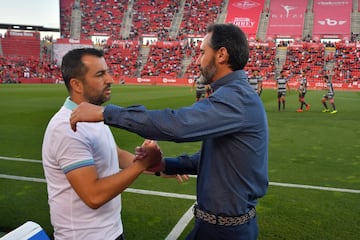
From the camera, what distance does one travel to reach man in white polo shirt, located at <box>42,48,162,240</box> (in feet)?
7.61

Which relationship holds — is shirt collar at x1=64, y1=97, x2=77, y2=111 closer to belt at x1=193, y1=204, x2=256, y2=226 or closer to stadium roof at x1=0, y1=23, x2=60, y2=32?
belt at x1=193, y1=204, x2=256, y2=226

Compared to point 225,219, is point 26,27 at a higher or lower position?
higher

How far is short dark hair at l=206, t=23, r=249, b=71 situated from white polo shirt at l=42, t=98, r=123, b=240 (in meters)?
1.00

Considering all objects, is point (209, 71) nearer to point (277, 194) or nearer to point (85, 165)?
point (85, 165)

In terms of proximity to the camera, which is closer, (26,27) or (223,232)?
(223,232)

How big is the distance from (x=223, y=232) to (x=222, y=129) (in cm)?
75

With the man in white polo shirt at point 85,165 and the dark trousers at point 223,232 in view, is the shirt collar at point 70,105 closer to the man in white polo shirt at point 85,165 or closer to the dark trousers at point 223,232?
the man in white polo shirt at point 85,165

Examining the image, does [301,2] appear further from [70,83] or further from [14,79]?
[70,83]

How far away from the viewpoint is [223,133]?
82.5 inches

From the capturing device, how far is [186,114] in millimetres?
2012

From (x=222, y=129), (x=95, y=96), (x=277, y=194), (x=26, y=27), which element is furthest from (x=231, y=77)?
(x=26, y=27)

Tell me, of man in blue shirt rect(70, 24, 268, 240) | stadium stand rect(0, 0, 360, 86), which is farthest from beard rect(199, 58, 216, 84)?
stadium stand rect(0, 0, 360, 86)

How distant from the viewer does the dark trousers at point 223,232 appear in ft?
7.97

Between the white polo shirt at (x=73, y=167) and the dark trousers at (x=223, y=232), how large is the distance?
61 centimetres
